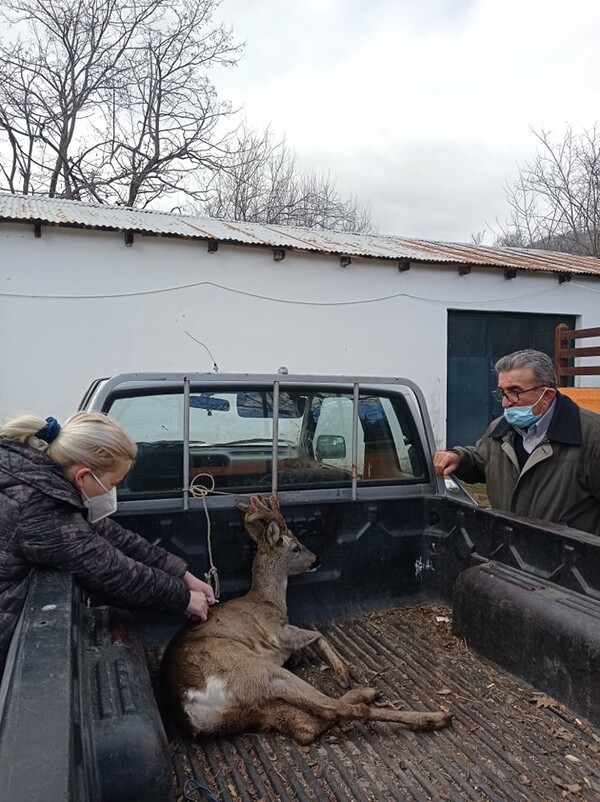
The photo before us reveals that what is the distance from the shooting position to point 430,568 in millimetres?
3727

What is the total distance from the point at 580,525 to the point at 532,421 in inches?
24.0

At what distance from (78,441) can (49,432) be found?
0.39ft

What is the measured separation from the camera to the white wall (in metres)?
9.66

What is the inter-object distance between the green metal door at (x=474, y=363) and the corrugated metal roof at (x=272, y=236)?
1.20 meters

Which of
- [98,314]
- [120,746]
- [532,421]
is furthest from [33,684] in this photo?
[98,314]

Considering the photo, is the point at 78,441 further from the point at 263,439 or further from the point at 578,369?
the point at 578,369

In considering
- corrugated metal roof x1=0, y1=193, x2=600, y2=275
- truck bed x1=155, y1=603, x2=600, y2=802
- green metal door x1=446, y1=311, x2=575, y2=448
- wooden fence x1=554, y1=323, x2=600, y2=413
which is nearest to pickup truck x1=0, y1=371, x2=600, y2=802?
truck bed x1=155, y1=603, x2=600, y2=802

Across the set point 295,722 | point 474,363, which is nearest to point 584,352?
point 474,363

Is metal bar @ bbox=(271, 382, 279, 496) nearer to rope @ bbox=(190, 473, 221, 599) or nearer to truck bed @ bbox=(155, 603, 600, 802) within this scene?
rope @ bbox=(190, 473, 221, 599)

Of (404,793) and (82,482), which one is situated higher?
(82,482)

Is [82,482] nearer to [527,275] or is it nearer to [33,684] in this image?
[33,684]

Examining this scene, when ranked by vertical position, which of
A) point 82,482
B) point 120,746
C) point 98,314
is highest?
point 98,314

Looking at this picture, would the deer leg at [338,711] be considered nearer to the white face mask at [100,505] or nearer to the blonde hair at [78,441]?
the white face mask at [100,505]

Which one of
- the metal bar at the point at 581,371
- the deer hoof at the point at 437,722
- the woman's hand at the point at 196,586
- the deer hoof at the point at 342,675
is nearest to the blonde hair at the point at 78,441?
the woman's hand at the point at 196,586
